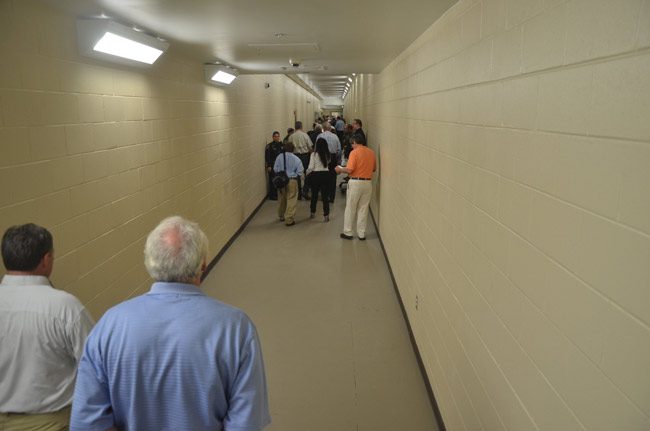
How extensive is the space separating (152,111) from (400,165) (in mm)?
2519

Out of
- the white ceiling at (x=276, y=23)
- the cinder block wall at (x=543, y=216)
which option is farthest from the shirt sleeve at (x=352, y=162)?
the cinder block wall at (x=543, y=216)

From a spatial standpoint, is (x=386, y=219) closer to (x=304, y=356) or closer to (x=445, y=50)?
(x=304, y=356)

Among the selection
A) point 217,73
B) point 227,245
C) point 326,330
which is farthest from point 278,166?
point 326,330

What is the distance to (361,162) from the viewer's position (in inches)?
261

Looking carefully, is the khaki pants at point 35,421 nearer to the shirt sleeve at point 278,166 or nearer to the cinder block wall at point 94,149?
the cinder block wall at point 94,149

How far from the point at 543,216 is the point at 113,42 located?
2768 mm

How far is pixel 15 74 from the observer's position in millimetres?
2322

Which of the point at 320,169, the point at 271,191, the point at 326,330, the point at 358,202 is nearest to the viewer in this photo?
the point at 326,330

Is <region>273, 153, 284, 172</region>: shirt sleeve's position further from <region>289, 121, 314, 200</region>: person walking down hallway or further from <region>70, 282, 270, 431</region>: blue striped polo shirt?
<region>70, 282, 270, 431</region>: blue striped polo shirt

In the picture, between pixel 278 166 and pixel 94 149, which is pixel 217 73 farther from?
pixel 94 149

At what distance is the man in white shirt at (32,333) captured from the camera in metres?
1.71

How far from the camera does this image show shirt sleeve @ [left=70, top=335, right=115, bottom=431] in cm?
150

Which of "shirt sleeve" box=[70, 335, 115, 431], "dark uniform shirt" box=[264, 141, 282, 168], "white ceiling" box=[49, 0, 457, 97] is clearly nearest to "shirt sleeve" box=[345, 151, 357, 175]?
"white ceiling" box=[49, 0, 457, 97]

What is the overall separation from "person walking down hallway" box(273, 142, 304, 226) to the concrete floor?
720 millimetres
